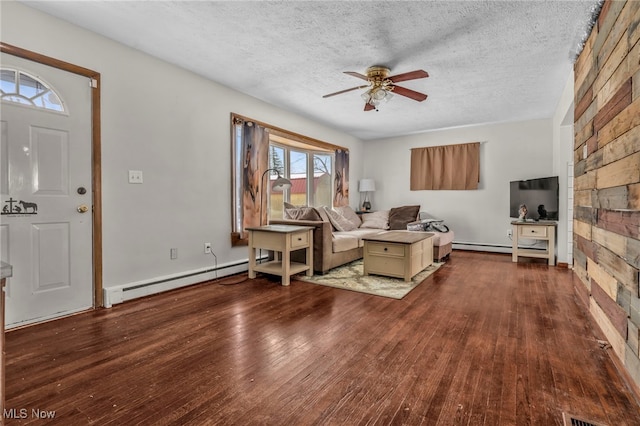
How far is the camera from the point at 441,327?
91.6 inches

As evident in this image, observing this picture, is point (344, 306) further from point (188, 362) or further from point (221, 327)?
point (188, 362)

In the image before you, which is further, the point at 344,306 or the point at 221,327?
the point at 344,306

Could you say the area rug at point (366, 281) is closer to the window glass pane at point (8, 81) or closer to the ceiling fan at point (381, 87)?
the ceiling fan at point (381, 87)

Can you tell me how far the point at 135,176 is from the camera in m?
2.93

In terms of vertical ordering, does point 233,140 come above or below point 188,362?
above

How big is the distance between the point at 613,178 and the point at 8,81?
13.3 ft

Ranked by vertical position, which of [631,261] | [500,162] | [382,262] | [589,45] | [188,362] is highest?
[589,45]

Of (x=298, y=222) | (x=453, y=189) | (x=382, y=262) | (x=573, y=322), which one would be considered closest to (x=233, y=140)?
(x=298, y=222)

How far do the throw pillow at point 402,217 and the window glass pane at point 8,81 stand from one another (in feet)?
16.5

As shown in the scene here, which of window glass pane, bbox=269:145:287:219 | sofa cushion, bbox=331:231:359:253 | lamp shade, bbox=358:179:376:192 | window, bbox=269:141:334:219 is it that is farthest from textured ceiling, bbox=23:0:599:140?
lamp shade, bbox=358:179:376:192

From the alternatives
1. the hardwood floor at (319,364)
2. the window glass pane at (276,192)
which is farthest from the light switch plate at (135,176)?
the window glass pane at (276,192)

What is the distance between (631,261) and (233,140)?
3.72 m

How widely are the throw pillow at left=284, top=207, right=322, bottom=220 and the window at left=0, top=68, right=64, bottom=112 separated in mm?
2696

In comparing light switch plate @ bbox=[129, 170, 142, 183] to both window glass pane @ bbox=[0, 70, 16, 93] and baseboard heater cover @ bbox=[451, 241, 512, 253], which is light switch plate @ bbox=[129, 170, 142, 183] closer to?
window glass pane @ bbox=[0, 70, 16, 93]
